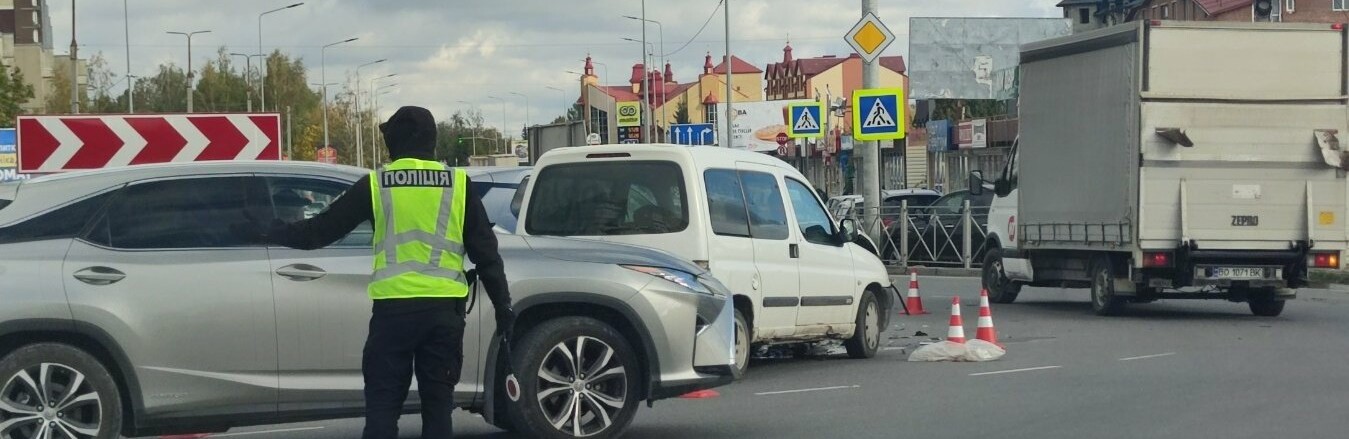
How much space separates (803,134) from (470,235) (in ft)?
88.1

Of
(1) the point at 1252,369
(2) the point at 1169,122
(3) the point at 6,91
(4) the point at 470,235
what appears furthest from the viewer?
(3) the point at 6,91

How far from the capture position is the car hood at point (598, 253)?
873 centimetres

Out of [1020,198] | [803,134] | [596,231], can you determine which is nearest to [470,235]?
[596,231]

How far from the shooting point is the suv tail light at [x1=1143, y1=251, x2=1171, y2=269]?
1791 centimetres

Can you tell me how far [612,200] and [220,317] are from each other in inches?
164

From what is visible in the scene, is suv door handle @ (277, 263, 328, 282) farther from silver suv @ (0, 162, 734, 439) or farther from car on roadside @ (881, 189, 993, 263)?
car on roadside @ (881, 189, 993, 263)

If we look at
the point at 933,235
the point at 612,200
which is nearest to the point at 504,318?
the point at 612,200

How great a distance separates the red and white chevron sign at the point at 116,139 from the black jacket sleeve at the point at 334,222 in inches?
328

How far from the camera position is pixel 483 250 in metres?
6.79

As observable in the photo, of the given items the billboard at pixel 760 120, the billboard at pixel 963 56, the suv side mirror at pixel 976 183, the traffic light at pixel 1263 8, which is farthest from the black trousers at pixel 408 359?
the billboard at pixel 760 120

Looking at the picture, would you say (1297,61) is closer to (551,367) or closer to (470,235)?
(551,367)

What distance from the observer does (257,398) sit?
26.7ft

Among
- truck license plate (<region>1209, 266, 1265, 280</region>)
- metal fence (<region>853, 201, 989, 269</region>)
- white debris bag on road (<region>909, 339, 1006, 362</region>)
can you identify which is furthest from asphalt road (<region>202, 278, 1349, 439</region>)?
Result: metal fence (<region>853, 201, 989, 269</region>)

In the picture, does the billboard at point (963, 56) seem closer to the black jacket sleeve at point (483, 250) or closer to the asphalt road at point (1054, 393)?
the asphalt road at point (1054, 393)
